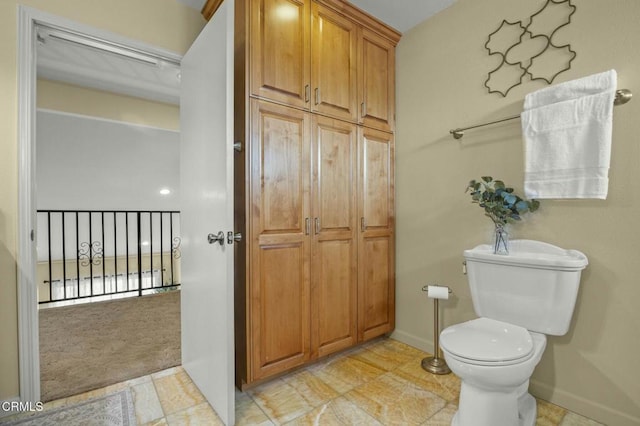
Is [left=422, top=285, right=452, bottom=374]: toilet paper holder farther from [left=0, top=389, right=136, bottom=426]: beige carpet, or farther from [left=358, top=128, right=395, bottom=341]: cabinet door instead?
[left=0, top=389, right=136, bottom=426]: beige carpet

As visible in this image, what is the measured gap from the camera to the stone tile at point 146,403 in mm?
1614

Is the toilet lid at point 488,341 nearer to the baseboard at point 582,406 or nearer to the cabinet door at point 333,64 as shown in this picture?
the baseboard at point 582,406

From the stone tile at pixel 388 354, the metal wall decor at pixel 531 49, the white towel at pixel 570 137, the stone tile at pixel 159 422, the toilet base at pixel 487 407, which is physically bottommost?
the stone tile at pixel 159 422

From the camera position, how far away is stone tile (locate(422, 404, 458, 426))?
60.9 inches

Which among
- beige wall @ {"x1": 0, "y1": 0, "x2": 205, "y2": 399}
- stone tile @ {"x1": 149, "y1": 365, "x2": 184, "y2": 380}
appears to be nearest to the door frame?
beige wall @ {"x1": 0, "y1": 0, "x2": 205, "y2": 399}

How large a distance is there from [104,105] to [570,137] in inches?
176

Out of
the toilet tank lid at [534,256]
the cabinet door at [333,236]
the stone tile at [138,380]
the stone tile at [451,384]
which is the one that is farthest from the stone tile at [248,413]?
the toilet tank lid at [534,256]

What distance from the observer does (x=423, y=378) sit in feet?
6.45

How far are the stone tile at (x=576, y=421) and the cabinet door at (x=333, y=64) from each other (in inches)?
81.3

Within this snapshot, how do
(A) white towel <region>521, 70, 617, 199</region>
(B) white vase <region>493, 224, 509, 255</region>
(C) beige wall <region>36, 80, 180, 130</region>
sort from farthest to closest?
(C) beige wall <region>36, 80, 180, 130</region> → (B) white vase <region>493, 224, 509, 255</region> → (A) white towel <region>521, 70, 617, 199</region>

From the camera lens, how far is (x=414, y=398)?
5.76 ft

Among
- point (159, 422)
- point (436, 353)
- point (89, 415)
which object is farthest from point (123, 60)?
point (436, 353)

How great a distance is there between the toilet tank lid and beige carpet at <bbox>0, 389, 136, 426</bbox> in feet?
6.65

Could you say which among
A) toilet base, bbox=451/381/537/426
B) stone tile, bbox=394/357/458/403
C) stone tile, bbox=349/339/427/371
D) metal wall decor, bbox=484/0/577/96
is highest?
metal wall decor, bbox=484/0/577/96
